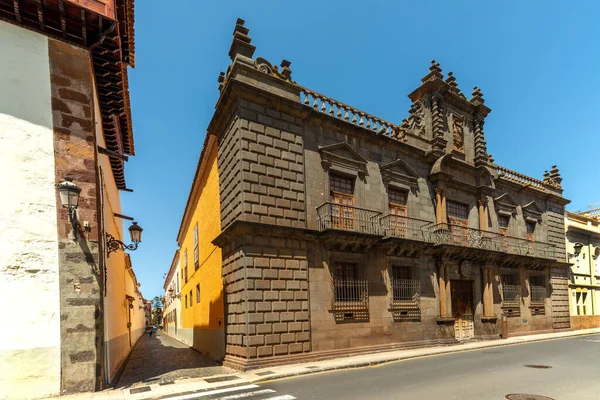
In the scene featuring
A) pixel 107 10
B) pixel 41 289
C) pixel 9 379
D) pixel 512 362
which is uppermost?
pixel 107 10

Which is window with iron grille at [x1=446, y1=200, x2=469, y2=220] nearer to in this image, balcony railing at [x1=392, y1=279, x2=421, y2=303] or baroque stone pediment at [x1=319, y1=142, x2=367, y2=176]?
balcony railing at [x1=392, y1=279, x2=421, y2=303]

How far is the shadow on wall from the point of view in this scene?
43.4 ft

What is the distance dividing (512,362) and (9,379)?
1305 centimetres

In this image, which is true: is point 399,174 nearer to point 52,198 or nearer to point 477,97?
point 477,97

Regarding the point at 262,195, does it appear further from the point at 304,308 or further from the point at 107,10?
the point at 107,10

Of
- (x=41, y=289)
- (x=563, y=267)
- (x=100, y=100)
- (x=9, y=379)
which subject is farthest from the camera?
(x=563, y=267)

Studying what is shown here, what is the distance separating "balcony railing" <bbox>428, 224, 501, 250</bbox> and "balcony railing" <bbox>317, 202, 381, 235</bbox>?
371cm

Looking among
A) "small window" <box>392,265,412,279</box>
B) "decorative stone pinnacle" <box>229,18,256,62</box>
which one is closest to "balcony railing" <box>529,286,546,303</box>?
"small window" <box>392,265,412,279</box>

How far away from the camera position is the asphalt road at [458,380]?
714 centimetres

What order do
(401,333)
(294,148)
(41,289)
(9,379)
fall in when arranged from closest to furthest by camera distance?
1. (9,379)
2. (41,289)
3. (294,148)
4. (401,333)

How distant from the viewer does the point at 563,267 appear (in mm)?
24422

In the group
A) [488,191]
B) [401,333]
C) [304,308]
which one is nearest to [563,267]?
[488,191]

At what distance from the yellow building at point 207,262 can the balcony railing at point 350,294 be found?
173 inches

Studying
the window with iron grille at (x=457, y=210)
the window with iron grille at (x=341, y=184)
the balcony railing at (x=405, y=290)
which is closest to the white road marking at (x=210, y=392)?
the window with iron grille at (x=341, y=184)
